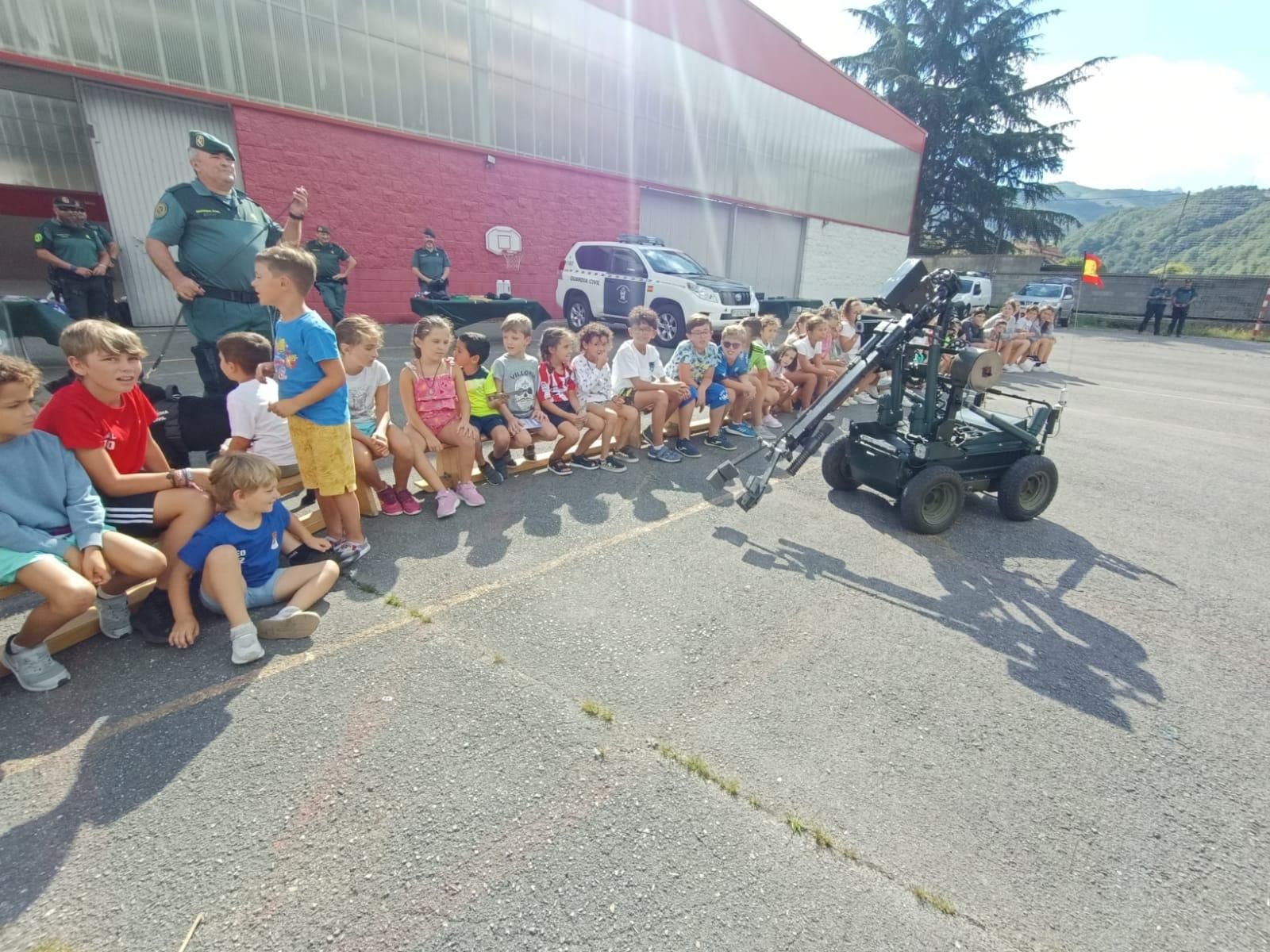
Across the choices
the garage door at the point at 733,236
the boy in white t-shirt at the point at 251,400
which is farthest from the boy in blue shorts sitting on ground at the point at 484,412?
the garage door at the point at 733,236

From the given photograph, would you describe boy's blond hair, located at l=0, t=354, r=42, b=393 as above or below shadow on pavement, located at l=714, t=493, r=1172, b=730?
above

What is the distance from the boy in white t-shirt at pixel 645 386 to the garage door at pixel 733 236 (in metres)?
13.5

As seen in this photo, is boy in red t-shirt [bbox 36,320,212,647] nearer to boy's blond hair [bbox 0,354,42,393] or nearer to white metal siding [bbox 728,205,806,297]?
boy's blond hair [bbox 0,354,42,393]

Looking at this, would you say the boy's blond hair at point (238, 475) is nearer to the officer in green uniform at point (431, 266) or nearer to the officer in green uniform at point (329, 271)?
the officer in green uniform at point (329, 271)

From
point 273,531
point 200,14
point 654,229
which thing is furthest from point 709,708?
point 654,229

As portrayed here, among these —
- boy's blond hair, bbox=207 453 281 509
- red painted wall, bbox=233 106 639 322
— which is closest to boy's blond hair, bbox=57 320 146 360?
boy's blond hair, bbox=207 453 281 509

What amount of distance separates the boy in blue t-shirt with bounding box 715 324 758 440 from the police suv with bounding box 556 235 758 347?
5676 millimetres

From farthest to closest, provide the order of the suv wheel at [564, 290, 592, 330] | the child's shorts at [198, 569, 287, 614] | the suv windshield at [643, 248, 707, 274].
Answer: the suv wheel at [564, 290, 592, 330] → the suv windshield at [643, 248, 707, 274] → the child's shorts at [198, 569, 287, 614]

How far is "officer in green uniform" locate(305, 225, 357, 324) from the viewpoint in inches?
392

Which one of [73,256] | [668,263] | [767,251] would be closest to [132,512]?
[73,256]

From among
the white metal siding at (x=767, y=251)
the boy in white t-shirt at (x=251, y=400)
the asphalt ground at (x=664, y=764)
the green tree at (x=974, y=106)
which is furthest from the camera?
the green tree at (x=974, y=106)

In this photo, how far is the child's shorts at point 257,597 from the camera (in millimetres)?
2973

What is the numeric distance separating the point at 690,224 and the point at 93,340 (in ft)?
62.5

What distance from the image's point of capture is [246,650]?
2719 mm
